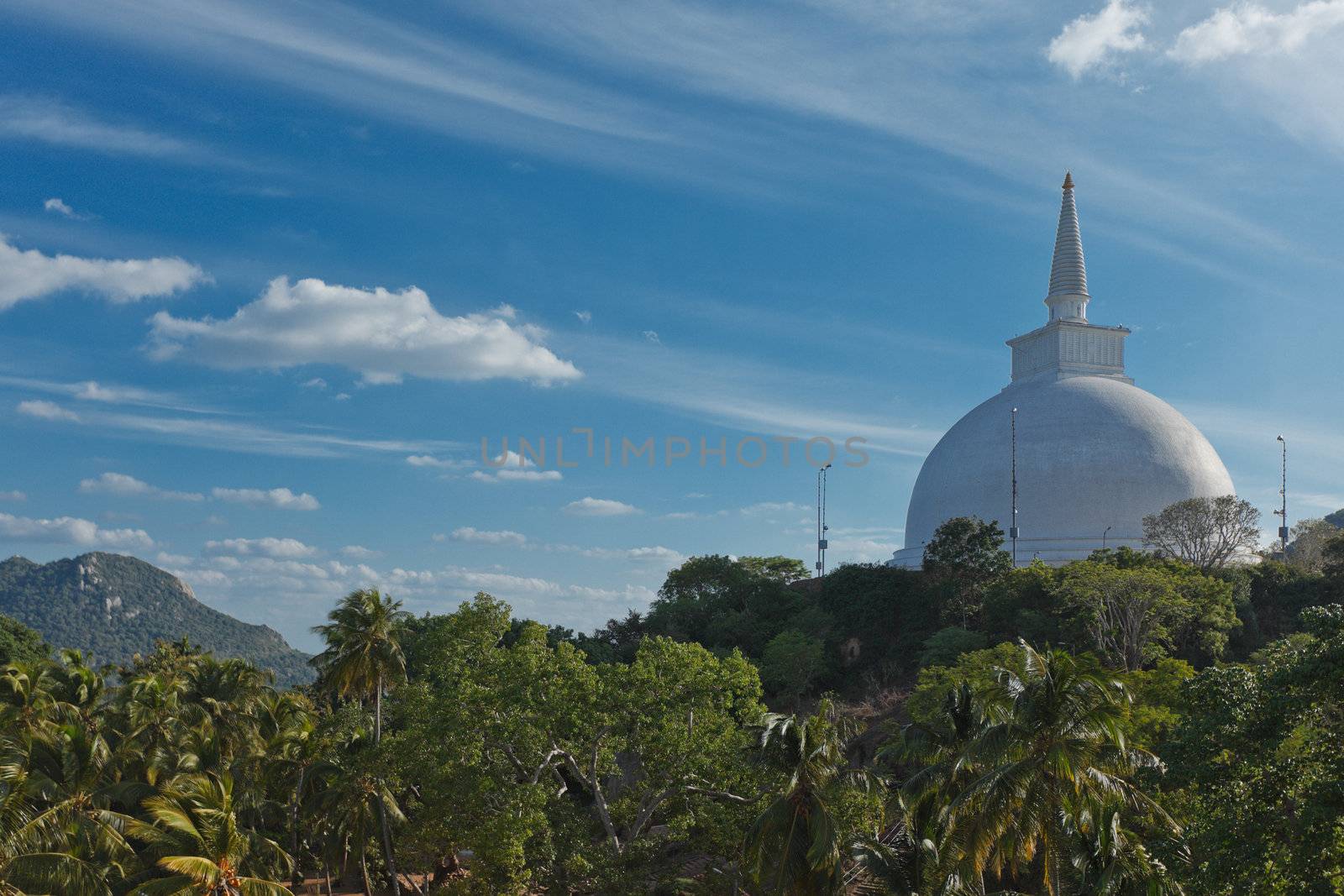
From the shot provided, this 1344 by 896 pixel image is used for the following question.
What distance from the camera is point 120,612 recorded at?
7032 inches

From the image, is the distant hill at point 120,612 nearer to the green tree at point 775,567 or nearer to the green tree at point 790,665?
the green tree at point 775,567

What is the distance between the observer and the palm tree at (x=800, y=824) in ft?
83.9

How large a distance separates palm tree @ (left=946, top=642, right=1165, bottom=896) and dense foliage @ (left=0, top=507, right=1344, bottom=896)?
0.21 feet

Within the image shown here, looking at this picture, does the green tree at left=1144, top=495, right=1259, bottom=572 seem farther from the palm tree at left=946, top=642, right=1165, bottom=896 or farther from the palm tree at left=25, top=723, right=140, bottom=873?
the palm tree at left=25, top=723, right=140, bottom=873

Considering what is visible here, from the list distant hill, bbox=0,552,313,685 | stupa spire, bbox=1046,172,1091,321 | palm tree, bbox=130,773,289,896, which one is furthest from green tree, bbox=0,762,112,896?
distant hill, bbox=0,552,313,685

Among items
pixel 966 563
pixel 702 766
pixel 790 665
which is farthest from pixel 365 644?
pixel 966 563

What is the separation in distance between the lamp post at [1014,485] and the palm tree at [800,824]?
1755 inches

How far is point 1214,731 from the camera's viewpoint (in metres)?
20.3

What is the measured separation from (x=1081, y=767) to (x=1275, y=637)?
1711 inches

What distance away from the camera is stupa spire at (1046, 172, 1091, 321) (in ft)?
283

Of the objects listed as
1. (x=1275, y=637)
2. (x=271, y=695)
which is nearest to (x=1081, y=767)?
(x=271, y=695)

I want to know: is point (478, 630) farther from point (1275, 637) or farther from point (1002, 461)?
point (1002, 461)

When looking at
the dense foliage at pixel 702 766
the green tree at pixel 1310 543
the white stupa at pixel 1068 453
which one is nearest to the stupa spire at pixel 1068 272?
the white stupa at pixel 1068 453

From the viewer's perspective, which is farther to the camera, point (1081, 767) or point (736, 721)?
point (736, 721)
